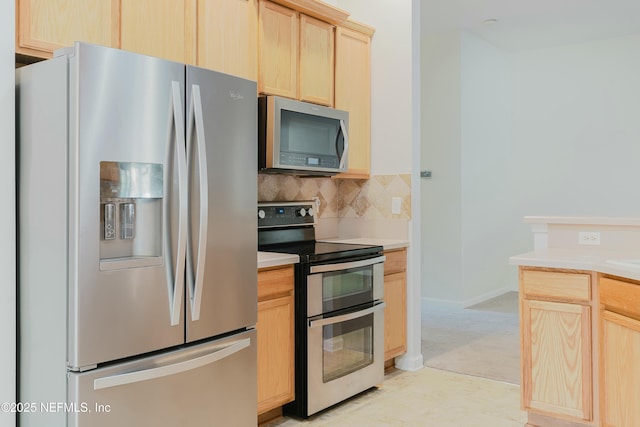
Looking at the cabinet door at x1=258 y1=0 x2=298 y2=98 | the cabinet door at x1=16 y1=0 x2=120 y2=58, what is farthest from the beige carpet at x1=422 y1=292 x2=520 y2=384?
the cabinet door at x1=16 y1=0 x2=120 y2=58

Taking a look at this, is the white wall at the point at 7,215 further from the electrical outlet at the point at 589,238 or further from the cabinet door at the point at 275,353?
the electrical outlet at the point at 589,238

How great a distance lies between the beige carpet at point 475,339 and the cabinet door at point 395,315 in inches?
14.5

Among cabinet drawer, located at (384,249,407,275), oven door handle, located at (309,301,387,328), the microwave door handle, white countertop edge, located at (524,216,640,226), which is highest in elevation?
the microwave door handle

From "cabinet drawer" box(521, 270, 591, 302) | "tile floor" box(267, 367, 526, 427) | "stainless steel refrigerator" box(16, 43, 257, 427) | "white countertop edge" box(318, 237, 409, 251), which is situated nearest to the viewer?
"stainless steel refrigerator" box(16, 43, 257, 427)

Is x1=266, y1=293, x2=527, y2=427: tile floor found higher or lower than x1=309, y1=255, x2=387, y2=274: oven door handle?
lower

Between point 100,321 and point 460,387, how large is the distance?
2383mm

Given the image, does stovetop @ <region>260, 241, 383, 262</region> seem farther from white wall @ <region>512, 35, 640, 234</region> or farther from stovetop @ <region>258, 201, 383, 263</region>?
white wall @ <region>512, 35, 640, 234</region>

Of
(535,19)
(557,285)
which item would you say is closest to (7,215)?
(557,285)

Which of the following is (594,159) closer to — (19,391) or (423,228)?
(423,228)

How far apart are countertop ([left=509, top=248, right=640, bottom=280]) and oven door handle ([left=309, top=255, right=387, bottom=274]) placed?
849 millimetres

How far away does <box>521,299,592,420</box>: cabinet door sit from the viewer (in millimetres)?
2527

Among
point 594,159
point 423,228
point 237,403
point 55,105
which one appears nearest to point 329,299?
point 237,403

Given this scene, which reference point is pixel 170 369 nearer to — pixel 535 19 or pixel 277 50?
pixel 277 50

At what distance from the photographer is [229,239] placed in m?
2.21
